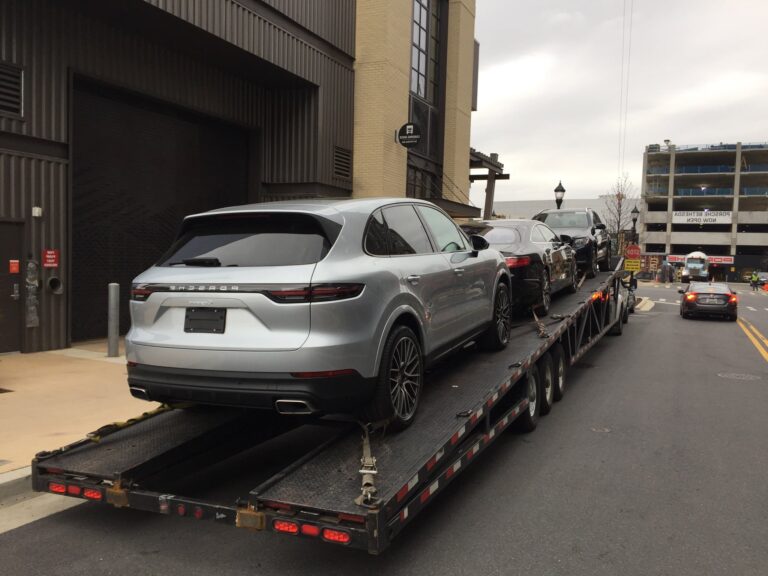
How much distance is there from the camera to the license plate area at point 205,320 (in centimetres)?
382

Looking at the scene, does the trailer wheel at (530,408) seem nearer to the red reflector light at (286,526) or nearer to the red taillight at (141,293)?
the red reflector light at (286,526)

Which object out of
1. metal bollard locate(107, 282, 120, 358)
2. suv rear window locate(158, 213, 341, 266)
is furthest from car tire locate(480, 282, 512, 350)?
metal bollard locate(107, 282, 120, 358)

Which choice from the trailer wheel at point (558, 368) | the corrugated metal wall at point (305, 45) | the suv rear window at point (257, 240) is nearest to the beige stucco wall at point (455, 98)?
the corrugated metal wall at point (305, 45)

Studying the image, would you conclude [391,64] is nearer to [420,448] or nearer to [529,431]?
[529,431]

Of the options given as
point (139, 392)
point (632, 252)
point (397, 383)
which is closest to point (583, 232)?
point (397, 383)

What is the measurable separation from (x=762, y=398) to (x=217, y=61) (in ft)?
37.9

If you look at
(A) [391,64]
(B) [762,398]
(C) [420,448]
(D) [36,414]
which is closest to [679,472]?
(C) [420,448]

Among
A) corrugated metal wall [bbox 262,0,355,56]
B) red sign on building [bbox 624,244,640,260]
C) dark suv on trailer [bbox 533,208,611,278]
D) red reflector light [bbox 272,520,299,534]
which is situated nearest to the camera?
red reflector light [bbox 272,520,299,534]

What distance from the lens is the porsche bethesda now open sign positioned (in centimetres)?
8312

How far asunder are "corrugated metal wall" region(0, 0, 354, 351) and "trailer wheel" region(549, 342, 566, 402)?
7.82 meters

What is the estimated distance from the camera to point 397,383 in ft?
13.9

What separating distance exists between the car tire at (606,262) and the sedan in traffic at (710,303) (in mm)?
8819

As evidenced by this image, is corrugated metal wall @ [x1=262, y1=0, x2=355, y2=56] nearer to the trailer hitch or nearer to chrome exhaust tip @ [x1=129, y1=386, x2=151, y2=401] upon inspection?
chrome exhaust tip @ [x1=129, y1=386, x2=151, y2=401]

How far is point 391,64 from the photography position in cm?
1695
